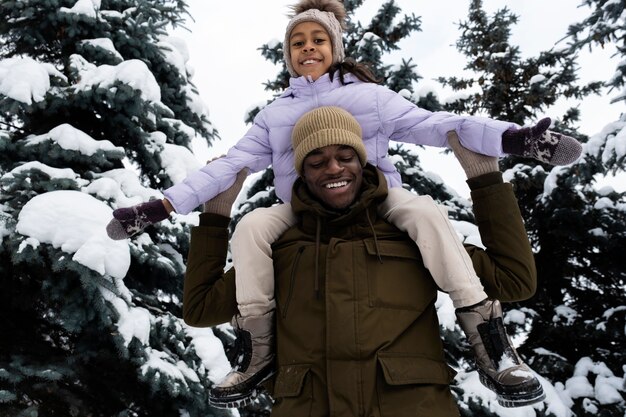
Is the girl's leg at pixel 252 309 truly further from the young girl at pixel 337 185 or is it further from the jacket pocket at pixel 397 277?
the jacket pocket at pixel 397 277

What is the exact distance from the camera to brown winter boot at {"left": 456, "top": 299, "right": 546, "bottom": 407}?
191 centimetres

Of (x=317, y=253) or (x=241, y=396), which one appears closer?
(x=317, y=253)

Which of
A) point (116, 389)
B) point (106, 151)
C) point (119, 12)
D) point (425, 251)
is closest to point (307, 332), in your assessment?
point (425, 251)

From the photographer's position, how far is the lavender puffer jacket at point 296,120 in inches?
90.5

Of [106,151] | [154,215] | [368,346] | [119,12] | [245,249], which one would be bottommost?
[368,346]

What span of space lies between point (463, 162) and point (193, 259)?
1.15 meters

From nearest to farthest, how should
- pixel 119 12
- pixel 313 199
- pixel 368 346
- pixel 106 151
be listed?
pixel 368 346 < pixel 313 199 < pixel 106 151 < pixel 119 12

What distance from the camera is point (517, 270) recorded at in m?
2.04

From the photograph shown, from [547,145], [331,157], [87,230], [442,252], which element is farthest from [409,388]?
[87,230]

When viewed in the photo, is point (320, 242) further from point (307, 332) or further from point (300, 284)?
point (307, 332)

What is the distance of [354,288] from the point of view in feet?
6.24

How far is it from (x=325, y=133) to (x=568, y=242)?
945cm

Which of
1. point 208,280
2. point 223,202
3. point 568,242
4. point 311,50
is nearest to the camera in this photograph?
point 208,280

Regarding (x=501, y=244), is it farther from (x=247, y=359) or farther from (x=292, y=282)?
(x=247, y=359)
